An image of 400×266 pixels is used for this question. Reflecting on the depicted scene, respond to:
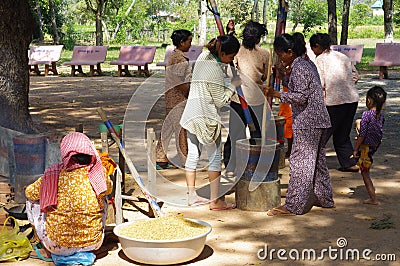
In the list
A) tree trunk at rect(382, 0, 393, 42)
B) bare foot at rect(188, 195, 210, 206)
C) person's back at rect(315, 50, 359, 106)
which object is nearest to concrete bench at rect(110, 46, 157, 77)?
tree trunk at rect(382, 0, 393, 42)

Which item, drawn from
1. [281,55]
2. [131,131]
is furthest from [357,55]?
[281,55]

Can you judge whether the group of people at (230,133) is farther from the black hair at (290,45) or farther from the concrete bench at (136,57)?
the concrete bench at (136,57)

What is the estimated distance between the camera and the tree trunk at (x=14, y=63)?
973cm

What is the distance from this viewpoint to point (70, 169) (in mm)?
5125

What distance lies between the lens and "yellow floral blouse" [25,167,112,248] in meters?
5.05

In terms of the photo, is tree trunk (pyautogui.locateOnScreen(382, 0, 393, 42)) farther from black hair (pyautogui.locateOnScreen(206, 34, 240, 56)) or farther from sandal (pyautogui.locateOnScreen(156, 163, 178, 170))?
black hair (pyautogui.locateOnScreen(206, 34, 240, 56))

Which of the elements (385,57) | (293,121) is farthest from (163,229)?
(385,57)

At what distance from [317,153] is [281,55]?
0.97m

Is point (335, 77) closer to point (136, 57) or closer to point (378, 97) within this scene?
point (378, 97)

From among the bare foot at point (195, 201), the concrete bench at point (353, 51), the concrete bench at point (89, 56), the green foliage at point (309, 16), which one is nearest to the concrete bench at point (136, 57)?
the concrete bench at point (89, 56)

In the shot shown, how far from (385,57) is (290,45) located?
12.7 metres

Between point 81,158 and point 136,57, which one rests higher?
point 81,158

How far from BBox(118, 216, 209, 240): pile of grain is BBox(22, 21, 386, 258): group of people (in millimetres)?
263

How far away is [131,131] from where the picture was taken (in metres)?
10.9
